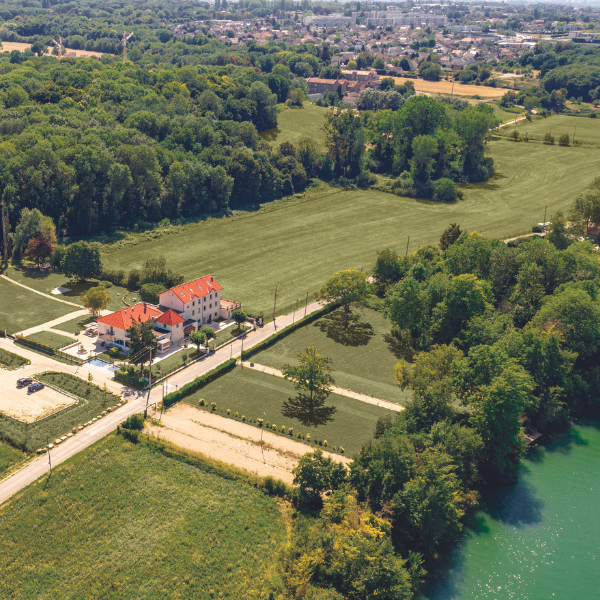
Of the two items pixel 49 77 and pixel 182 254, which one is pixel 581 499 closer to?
pixel 182 254

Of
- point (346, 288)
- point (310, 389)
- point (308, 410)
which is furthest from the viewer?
point (346, 288)

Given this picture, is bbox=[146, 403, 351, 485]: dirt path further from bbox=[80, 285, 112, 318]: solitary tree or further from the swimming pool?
bbox=[80, 285, 112, 318]: solitary tree

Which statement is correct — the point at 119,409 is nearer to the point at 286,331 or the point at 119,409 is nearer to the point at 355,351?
the point at 286,331

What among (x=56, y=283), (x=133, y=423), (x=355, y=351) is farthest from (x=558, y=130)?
(x=133, y=423)

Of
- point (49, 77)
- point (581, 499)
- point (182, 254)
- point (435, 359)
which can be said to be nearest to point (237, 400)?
point (435, 359)

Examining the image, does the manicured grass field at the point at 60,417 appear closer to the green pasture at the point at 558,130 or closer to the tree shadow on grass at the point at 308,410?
the tree shadow on grass at the point at 308,410

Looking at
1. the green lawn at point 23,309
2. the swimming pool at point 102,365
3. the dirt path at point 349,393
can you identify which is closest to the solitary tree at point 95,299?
the green lawn at point 23,309

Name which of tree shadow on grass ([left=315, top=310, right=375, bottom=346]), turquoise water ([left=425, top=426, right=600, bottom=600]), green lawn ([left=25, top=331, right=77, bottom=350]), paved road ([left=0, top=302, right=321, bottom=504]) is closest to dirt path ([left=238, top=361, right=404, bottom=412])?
paved road ([left=0, top=302, right=321, bottom=504])
